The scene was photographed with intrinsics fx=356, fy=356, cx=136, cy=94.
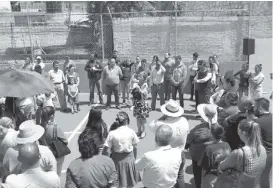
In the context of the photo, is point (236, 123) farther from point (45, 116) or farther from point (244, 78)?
point (244, 78)

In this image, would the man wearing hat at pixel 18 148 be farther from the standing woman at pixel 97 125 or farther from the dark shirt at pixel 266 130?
the dark shirt at pixel 266 130

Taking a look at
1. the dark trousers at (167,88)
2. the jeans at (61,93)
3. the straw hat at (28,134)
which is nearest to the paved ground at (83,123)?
the jeans at (61,93)

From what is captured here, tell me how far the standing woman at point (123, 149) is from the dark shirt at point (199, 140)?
812mm

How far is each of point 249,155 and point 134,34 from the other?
35.9 feet

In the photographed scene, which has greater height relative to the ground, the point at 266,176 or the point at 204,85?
the point at 204,85

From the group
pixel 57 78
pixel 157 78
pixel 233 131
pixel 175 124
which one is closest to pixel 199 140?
pixel 175 124

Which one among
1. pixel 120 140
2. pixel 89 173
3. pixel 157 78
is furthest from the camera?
pixel 157 78

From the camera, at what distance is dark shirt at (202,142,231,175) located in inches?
167

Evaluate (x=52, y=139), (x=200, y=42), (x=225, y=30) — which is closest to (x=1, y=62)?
(x=200, y=42)

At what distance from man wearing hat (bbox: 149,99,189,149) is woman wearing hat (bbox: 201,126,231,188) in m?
0.57

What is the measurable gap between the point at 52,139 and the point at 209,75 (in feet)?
18.9

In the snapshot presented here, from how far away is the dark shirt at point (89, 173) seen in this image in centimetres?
357

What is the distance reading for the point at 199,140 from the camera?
483 cm

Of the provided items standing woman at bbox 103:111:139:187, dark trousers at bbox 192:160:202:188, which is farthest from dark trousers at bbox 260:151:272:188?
standing woman at bbox 103:111:139:187
